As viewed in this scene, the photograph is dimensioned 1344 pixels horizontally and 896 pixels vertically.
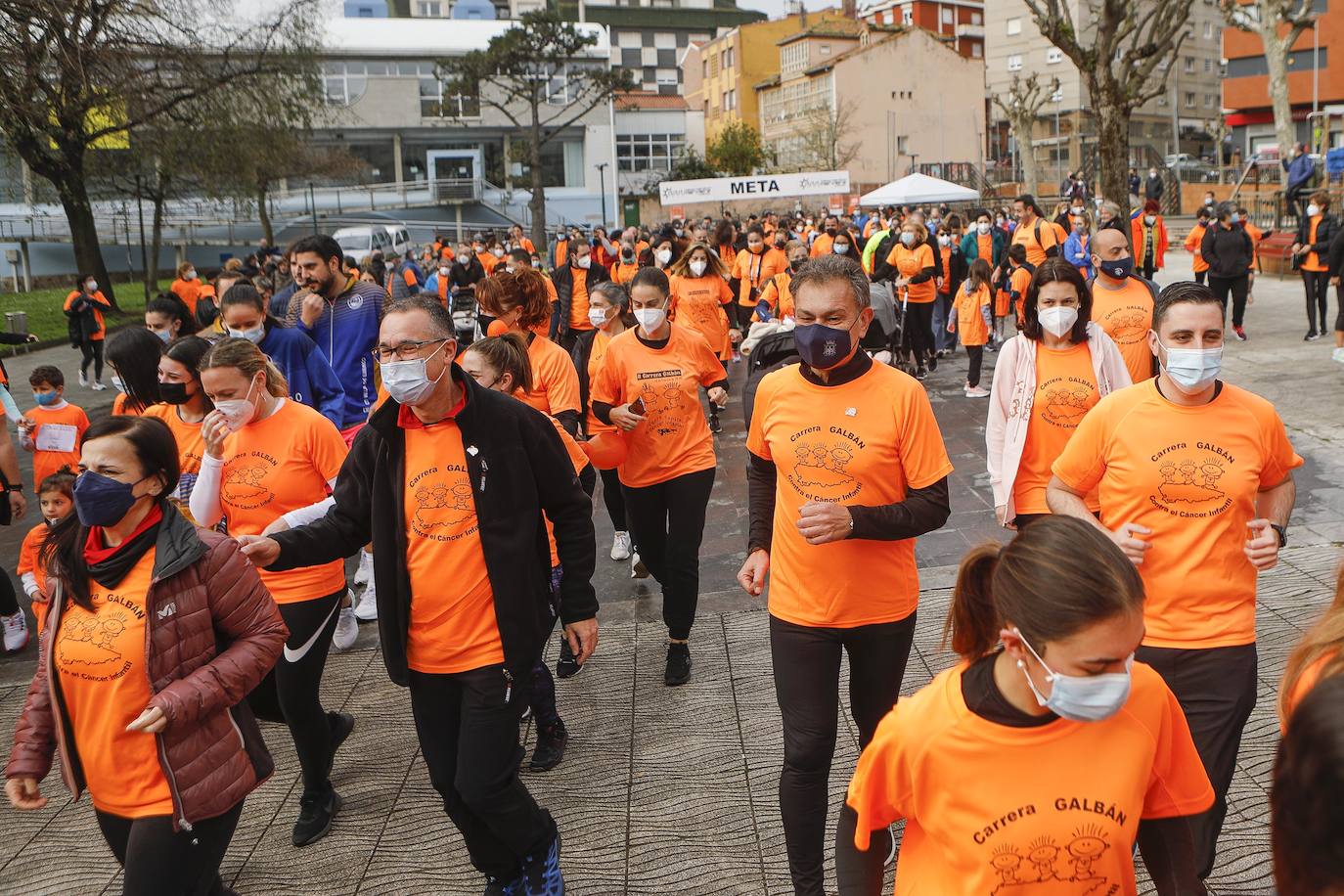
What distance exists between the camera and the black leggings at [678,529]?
5.62 metres

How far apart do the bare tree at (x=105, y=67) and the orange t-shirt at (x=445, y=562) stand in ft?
39.8

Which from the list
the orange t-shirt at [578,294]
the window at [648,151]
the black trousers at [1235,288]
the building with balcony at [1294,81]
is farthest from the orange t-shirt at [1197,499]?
the window at [648,151]

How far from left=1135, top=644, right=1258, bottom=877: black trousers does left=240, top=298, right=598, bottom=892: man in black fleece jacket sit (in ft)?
6.44

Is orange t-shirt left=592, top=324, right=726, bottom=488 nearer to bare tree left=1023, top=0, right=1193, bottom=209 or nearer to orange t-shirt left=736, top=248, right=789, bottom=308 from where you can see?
orange t-shirt left=736, top=248, right=789, bottom=308

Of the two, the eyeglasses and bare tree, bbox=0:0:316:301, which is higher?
bare tree, bbox=0:0:316:301

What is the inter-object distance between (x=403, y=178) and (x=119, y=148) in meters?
37.9

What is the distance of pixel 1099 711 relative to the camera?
2.09 metres

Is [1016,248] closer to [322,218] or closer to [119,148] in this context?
[119,148]

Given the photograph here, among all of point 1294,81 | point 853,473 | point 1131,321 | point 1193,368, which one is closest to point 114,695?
point 853,473

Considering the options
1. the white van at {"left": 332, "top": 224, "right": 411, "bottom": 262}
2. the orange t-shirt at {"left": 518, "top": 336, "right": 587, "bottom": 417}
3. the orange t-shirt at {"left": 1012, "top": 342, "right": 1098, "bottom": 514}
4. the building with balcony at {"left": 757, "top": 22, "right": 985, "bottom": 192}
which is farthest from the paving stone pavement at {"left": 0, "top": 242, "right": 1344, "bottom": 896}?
the building with balcony at {"left": 757, "top": 22, "right": 985, "bottom": 192}

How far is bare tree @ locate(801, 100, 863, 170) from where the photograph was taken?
187 feet

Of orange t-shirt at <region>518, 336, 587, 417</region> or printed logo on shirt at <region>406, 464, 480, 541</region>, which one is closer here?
printed logo on shirt at <region>406, 464, 480, 541</region>

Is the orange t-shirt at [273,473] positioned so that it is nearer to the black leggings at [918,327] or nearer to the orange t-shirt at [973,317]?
the orange t-shirt at [973,317]

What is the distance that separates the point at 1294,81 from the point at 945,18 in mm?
31123
